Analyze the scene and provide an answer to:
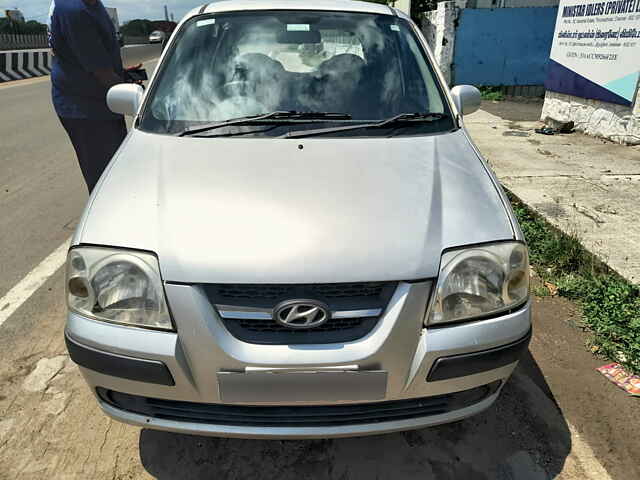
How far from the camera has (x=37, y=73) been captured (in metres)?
17.5

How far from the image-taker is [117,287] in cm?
162

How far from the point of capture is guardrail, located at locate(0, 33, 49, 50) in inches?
991

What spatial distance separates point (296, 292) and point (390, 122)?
3.54ft

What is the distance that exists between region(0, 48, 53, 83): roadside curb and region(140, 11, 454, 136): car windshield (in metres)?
16.1

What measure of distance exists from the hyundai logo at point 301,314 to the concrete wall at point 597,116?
19.7 feet

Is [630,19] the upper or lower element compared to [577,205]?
upper

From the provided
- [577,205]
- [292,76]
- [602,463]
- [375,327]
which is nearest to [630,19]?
[577,205]

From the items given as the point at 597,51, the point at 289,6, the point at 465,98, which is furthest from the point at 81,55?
the point at 597,51

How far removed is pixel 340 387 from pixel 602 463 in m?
1.22

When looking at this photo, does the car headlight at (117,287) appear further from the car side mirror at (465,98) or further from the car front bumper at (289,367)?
the car side mirror at (465,98)

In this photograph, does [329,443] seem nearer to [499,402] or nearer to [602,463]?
[499,402]

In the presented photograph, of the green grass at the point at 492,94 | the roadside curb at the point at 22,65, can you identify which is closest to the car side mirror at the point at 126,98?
the green grass at the point at 492,94

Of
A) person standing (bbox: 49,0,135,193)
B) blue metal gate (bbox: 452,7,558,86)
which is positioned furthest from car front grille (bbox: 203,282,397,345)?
blue metal gate (bbox: 452,7,558,86)

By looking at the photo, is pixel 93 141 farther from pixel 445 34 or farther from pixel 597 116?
pixel 445 34
